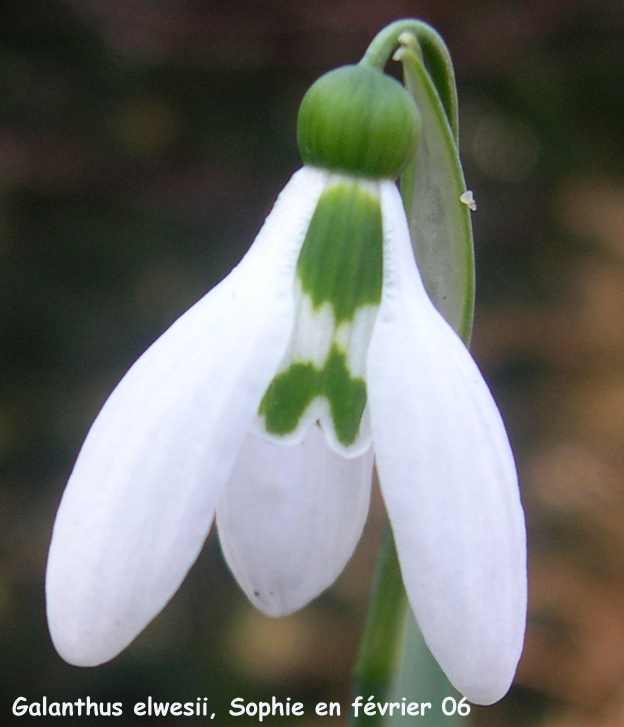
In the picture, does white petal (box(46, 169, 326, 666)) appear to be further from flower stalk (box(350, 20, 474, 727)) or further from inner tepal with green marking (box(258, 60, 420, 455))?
flower stalk (box(350, 20, 474, 727))

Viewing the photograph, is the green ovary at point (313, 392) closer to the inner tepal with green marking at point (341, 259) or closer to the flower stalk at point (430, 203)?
the inner tepal with green marking at point (341, 259)

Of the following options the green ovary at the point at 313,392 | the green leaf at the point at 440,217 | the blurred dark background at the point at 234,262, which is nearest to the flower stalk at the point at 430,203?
the green leaf at the point at 440,217

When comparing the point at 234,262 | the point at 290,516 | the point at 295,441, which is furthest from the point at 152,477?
the point at 234,262

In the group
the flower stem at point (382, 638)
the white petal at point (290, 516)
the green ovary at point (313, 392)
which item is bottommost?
the flower stem at point (382, 638)

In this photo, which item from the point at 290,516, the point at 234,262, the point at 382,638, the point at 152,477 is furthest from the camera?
the point at 234,262

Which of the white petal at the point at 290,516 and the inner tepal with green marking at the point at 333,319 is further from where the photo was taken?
the white petal at the point at 290,516

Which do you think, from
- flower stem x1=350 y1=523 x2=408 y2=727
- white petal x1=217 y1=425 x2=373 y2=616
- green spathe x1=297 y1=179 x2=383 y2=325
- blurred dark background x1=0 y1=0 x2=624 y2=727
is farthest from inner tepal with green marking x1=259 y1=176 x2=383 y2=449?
blurred dark background x1=0 y1=0 x2=624 y2=727

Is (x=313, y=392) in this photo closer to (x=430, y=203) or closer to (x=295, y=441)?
(x=295, y=441)
